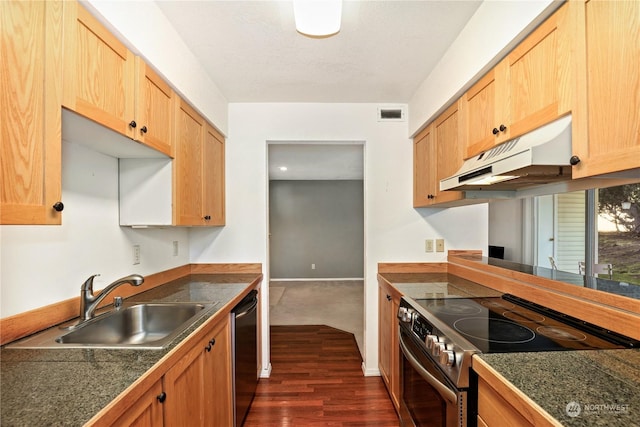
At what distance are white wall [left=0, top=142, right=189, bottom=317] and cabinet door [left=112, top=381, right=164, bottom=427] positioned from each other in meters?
0.66

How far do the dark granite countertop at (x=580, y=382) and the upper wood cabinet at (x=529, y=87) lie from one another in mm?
832

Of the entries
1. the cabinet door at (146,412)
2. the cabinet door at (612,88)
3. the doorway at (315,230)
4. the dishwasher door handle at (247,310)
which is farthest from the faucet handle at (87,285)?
the doorway at (315,230)

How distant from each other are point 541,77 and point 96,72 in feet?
5.75

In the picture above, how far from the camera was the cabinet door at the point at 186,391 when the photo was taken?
1.04m

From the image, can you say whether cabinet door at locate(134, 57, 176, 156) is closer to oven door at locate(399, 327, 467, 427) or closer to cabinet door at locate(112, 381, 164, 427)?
cabinet door at locate(112, 381, 164, 427)

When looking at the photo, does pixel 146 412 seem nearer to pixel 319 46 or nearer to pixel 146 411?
pixel 146 411

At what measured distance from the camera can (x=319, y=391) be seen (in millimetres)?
2322

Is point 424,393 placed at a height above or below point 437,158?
below

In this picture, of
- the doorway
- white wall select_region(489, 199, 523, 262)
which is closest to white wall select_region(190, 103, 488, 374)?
white wall select_region(489, 199, 523, 262)

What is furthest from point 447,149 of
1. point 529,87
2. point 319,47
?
point 319,47

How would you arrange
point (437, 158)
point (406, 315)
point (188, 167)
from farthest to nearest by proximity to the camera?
point (437, 158), point (188, 167), point (406, 315)

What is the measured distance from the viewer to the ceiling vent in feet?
8.79

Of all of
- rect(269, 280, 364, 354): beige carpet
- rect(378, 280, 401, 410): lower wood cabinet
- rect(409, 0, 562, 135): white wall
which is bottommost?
rect(269, 280, 364, 354): beige carpet

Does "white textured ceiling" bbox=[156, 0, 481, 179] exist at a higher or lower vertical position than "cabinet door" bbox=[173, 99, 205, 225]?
higher
